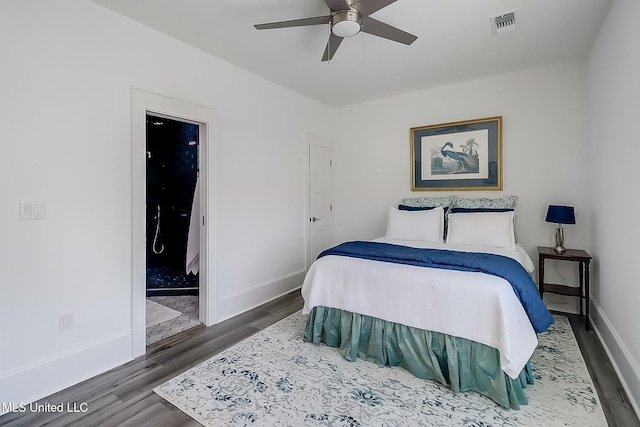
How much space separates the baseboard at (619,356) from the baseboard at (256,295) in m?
3.07

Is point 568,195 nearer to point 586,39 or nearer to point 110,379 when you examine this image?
point 586,39

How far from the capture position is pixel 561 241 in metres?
3.10

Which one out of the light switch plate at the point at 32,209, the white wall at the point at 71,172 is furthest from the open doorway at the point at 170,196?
the light switch plate at the point at 32,209

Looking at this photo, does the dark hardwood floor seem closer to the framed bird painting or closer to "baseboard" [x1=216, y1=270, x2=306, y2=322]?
"baseboard" [x1=216, y1=270, x2=306, y2=322]

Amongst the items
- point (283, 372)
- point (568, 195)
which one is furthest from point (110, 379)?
point (568, 195)

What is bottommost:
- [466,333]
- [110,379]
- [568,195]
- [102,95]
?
[110,379]

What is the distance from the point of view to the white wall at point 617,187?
1857 millimetres

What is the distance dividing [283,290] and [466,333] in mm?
2445

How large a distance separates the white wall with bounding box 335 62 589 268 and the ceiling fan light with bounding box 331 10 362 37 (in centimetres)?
229

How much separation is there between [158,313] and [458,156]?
3.94 metres

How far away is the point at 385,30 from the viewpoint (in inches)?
85.8

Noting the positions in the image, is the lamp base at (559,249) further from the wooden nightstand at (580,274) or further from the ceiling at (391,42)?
the ceiling at (391,42)

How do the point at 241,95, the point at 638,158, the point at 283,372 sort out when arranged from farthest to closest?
the point at 241,95
the point at 283,372
the point at 638,158

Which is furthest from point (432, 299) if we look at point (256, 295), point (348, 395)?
point (256, 295)
